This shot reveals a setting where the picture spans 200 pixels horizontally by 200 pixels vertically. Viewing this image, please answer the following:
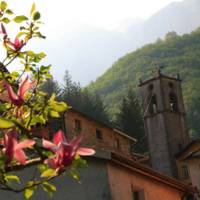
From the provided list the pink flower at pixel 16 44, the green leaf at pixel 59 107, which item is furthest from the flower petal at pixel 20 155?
the pink flower at pixel 16 44

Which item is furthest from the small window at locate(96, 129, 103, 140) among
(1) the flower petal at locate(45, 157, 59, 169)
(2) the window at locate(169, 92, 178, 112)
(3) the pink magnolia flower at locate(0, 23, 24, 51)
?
(1) the flower petal at locate(45, 157, 59, 169)

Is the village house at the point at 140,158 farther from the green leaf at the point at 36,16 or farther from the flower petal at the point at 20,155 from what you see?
the green leaf at the point at 36,16

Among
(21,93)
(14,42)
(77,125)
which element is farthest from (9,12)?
(77,125)

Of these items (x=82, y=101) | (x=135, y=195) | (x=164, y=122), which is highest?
(x=82, y=101)

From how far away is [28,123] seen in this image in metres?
3.16

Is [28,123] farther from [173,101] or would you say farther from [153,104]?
[173,101]

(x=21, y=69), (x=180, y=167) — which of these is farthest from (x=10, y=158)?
(x=180, y=167)

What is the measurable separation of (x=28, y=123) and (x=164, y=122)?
51.2 metres

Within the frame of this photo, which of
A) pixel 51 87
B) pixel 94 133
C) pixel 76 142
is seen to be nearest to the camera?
pixel 76 142

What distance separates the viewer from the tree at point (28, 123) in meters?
2.29

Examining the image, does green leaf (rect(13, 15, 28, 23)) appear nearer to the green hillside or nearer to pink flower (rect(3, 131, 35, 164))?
pink flower (rect(3, 131, 35, 164))

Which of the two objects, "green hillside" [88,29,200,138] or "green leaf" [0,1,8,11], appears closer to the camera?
"green leaf" [0,1,8,11]

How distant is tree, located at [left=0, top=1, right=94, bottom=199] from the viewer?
2.29 metres

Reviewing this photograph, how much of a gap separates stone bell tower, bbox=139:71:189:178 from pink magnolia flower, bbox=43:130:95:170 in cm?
5072
